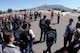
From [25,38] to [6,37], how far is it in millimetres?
3462

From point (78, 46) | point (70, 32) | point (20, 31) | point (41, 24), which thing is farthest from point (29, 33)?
point (41, 24)

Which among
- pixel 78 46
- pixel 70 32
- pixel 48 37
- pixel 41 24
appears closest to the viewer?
pixel 78 46

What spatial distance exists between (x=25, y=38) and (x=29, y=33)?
0.45m

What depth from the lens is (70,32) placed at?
10.8 meters

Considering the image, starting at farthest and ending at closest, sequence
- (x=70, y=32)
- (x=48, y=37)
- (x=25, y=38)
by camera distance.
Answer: (x=70, y=32) → (x=48, y=37) → (x=25, y=38)

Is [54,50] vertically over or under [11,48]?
under

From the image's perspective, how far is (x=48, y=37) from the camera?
9391mm

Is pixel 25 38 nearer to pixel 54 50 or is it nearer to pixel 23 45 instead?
pixel 23 45

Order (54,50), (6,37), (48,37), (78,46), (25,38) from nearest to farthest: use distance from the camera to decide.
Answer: (6,37) → (78,46) → (25,38) → (48,37) → (54,50)

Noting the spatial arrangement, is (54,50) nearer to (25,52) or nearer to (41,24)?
(41,24)

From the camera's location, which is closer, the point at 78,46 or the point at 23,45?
the point at 78,46

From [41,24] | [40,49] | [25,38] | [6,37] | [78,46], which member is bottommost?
[40,49]

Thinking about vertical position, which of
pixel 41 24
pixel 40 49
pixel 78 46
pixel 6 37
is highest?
pixel 6 37

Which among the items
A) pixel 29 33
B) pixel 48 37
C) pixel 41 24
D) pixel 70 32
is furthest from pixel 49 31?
pixel 41 24
